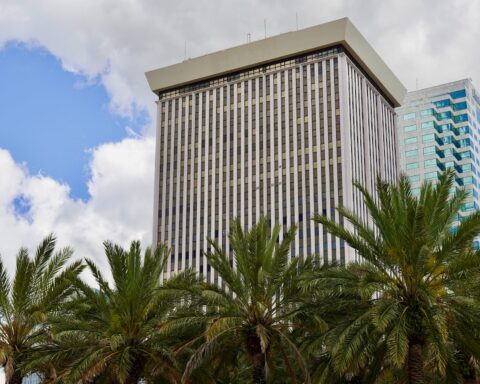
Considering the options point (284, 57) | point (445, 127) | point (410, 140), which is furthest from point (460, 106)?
point (284, 57)

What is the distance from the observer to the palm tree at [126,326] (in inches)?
1305

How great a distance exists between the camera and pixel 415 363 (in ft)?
96.3

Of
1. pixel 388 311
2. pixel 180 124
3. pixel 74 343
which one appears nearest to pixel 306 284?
pixel 388 311

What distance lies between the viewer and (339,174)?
10612cm

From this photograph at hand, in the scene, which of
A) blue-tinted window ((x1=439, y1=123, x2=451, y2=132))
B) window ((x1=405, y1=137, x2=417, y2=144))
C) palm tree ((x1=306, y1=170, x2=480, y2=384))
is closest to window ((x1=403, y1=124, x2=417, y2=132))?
window ((x1=405, y1=137, x2=417, y2=144))

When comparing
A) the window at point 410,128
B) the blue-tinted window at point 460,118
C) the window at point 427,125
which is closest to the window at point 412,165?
the window at point 410,128

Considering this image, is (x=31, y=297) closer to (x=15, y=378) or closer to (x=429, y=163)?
(x=15, y=378)

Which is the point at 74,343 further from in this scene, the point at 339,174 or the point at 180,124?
the point at 180,124

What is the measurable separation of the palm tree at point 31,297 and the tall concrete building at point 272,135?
67491 mm

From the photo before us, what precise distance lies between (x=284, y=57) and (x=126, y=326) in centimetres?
8442

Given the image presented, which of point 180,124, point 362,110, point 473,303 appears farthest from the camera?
point 180,124

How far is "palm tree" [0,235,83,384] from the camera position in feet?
116

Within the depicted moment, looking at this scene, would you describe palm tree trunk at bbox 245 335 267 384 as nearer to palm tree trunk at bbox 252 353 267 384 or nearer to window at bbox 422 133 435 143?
palm tree trunk at bbox 252 353 267 384

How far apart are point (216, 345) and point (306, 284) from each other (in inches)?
184
